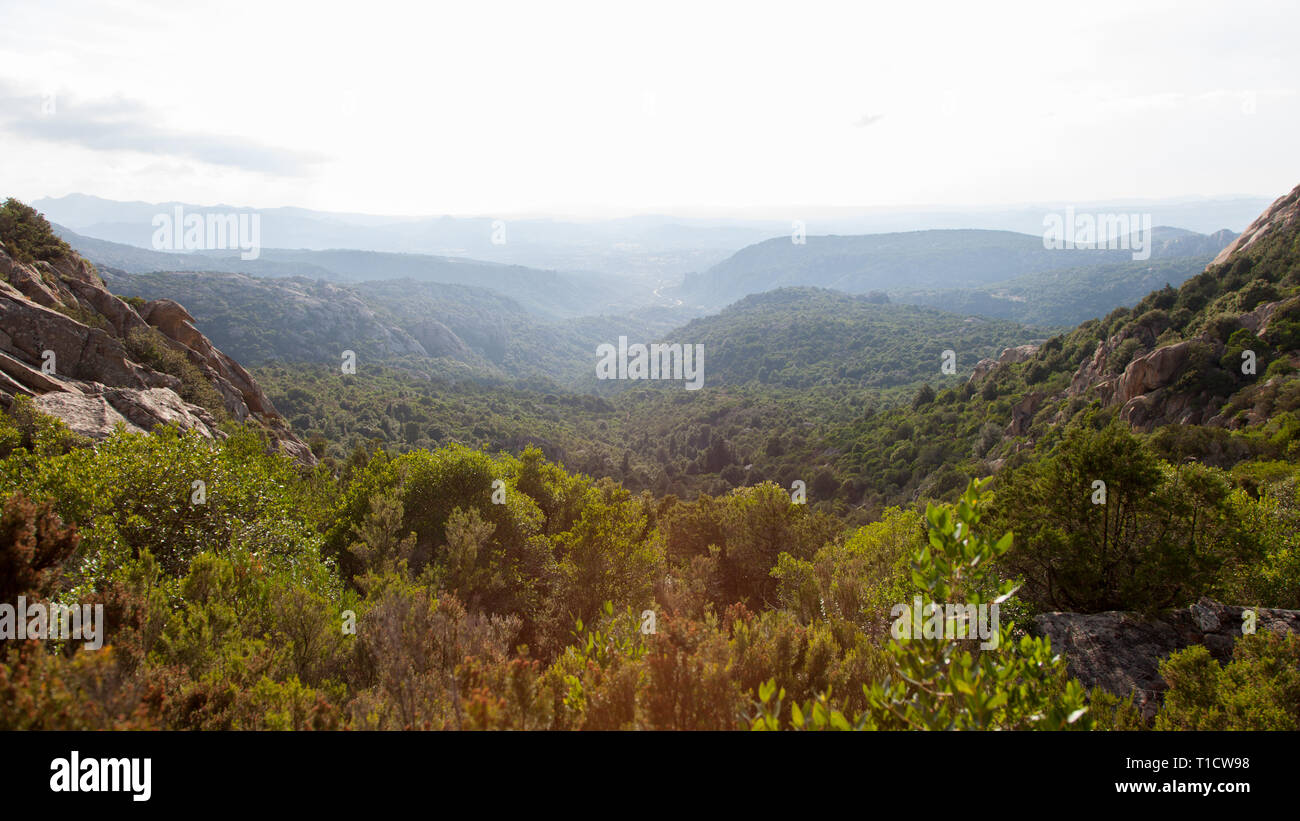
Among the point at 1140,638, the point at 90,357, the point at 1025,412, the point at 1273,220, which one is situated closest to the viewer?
the point at 1140,638

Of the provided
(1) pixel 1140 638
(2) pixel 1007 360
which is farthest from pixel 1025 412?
(1) pixel 1140 638

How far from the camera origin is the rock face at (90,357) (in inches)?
811

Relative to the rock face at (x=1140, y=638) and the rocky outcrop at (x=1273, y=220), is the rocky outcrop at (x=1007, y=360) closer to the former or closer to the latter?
the rocky outcrop at (x=1273, y=220)

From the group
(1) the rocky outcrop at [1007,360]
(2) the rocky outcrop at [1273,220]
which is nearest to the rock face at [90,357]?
(1) the rocky outcrop at [1007,360]

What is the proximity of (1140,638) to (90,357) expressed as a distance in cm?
3858

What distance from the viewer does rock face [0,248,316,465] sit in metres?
20.6

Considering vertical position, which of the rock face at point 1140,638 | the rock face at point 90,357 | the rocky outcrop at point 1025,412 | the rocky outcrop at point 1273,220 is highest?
the rocky outcrop at point 1273,220

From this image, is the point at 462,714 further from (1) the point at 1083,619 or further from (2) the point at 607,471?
(2) the point at 607,471

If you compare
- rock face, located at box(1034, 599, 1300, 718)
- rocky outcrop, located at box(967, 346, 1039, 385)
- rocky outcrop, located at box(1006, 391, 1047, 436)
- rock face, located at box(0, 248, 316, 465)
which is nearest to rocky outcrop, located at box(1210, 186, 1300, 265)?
rocky outcrop, located at box(967, 346, 1039, 385)

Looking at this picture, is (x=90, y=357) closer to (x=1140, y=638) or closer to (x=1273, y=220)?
(x=1140, y=638)

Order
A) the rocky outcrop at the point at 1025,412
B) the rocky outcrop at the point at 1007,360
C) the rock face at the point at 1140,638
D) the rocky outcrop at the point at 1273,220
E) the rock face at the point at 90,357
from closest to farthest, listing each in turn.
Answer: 1. the rock face at the point at 1140,638
2. the rock face at the point at 90,357
3. the rocky outcrop at the point at 1025,412
4. the rocky outcrop at the point at 1273,220
5. the rocky outcrop at the point at 1007,360

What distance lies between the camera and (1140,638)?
32.5 ft

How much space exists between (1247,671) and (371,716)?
10.9 meters

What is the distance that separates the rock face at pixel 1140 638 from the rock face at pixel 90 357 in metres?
28.3
